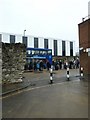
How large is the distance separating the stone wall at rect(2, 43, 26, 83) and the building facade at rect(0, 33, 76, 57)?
48562 mm

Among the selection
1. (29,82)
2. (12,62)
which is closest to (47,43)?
(29,82)

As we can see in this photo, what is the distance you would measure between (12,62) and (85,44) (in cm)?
1117

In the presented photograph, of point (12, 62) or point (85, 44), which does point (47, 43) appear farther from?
point (12, 62)

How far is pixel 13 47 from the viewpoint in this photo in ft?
58.9

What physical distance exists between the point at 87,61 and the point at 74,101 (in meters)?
16.5

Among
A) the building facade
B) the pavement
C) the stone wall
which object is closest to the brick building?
the pavement

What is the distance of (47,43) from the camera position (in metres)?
72.1

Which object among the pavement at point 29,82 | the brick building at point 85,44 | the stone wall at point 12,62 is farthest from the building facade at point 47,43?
the stone wall at point 12,62

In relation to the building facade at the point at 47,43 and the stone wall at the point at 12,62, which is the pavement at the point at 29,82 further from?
the building facade at the point at 47,43

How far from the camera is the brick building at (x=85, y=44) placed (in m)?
25.9

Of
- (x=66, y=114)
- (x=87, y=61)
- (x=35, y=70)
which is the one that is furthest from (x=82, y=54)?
(x=66, y=114)

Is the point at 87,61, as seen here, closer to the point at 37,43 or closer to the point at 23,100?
the point at 23,100

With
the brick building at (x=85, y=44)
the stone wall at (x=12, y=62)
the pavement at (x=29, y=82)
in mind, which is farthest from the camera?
the brick building at (x=85, y=44)

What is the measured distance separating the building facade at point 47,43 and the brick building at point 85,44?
133 feet
